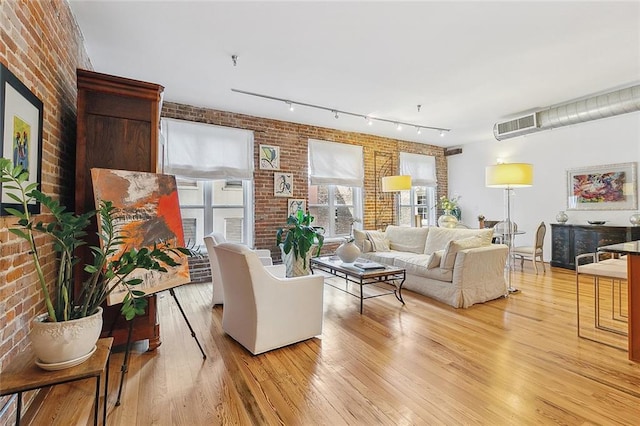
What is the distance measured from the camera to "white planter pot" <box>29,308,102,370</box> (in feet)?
4.23

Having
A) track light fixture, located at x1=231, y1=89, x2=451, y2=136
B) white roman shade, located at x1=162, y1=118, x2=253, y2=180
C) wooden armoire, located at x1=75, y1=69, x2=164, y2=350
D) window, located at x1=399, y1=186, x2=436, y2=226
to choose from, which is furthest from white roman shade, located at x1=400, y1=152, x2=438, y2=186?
wooden armoire, located at x1=75, y1=69, x2=164, y2=350

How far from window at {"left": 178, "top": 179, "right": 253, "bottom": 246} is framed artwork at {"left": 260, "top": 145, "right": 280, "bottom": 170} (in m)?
0.44

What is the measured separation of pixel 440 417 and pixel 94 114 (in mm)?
3154

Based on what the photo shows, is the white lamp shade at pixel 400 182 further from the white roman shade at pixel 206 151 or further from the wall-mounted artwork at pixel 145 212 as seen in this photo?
the wall-mounted artwork at pixel 145 212

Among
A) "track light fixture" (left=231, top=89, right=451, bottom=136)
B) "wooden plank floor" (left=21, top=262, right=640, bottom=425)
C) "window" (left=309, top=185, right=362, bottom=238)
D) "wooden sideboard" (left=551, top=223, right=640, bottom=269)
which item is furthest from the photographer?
"window" (left=309, top=185, right=362, bottom=238)

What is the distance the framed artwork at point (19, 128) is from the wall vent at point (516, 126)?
5977 millimetres

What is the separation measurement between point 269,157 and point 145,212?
11.2 feet

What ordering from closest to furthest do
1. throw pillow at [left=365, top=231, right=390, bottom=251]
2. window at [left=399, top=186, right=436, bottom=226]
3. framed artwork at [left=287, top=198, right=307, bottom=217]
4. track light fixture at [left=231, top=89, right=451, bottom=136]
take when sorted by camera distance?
1. track light fixture at [left=231, top=89, right=451, bottom=136]
2. throw pillow at [left=365, top=231, right=390, bottom=251]
3. framed artwork at [left=287, top=198, right=307, bottom=217]
4. window at [left=399, top=186, right=436, bottom=226]

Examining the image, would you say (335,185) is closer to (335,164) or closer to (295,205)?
(335,164)

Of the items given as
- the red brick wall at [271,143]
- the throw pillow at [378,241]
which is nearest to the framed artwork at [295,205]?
the red brick wall at [271,143]

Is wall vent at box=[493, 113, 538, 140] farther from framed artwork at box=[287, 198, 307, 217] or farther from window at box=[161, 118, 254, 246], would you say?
window at box=[161, 118, 254, 246]

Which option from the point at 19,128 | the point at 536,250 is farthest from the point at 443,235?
the point at 19,128

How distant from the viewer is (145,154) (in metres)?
2.48

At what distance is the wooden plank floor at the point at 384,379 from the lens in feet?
5.69
